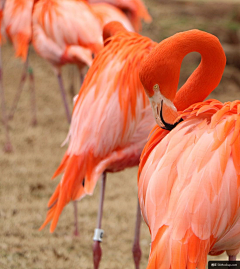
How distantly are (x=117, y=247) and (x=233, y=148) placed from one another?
1544 millimetres

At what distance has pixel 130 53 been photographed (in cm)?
195

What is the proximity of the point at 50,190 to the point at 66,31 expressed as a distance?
3.97ft

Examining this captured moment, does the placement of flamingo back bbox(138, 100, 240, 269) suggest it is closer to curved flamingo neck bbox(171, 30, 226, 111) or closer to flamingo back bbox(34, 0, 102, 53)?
curved flamingo neck bbox(171, 30, 226, 111)

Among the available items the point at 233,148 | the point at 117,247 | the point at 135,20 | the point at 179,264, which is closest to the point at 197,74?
the point at 233,148

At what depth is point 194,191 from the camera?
4.00 ft

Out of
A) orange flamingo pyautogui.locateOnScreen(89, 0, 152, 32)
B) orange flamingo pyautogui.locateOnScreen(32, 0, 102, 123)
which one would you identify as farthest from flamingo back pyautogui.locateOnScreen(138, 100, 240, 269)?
orange flamingo pyautogui.locateOnScreen(89, 0, 152, 32)

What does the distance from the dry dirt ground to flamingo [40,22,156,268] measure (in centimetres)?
64

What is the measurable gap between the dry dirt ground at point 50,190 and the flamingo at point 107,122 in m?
0.64

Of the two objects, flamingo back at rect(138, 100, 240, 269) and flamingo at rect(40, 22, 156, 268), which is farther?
flamingo at rect(40, 22, 156, 268)

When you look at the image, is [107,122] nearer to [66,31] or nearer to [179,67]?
[179,67]

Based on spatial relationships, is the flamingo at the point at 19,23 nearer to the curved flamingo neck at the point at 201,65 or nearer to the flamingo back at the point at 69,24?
the flamingo back at the point at 69,24

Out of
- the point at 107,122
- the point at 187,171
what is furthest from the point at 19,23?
the point at 187,171

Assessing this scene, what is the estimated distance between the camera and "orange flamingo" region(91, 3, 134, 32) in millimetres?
3236

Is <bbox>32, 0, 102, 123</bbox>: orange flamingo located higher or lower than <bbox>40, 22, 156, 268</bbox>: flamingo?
higher
